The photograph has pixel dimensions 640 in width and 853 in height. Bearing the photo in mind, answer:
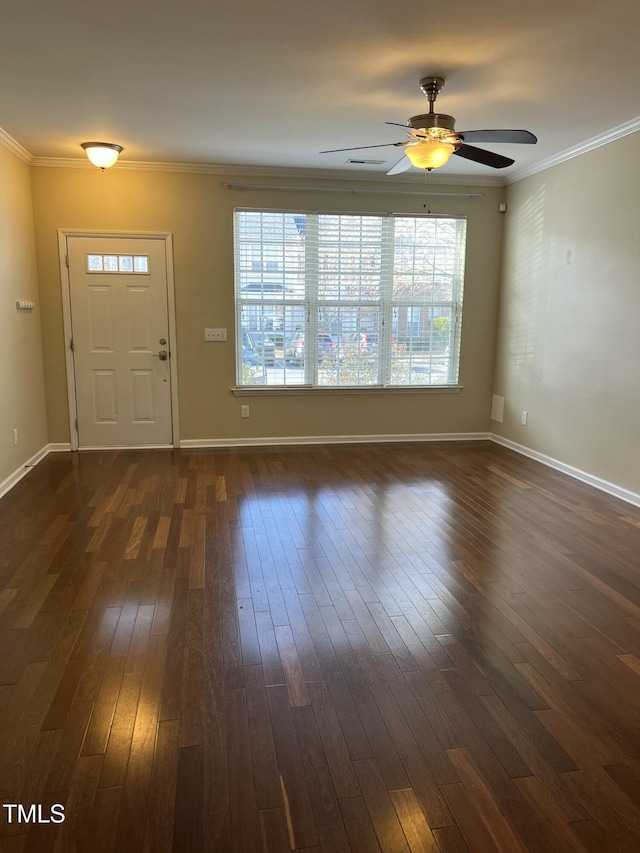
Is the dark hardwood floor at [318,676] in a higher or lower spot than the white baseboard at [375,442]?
lower

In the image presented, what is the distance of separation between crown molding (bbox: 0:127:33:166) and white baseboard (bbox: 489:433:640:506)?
5273 millimetres

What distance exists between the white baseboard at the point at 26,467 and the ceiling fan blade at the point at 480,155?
3923 mm

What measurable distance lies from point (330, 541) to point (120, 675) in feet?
5.20

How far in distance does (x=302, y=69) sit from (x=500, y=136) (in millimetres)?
1159

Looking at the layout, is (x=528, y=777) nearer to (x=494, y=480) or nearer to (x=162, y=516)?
(x=162, y=516)

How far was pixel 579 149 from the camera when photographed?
4.70 meters

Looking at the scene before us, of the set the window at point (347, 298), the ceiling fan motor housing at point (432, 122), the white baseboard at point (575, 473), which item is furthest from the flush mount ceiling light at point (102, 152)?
the white baseboard at point (575, 473)

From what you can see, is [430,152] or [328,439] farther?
[328,439]

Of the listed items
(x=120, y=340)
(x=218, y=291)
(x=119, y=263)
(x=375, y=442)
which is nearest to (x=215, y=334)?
(x=218, y=291)

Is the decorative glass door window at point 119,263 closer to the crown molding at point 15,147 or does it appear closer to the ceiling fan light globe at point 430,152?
the crown molding at point 15,147

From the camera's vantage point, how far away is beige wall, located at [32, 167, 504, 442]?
5328 mm

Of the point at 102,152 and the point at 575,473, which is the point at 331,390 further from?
the point at 102,152

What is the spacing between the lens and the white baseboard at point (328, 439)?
231 inches

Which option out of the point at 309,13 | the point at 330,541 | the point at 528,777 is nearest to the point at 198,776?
the point at 528,777
